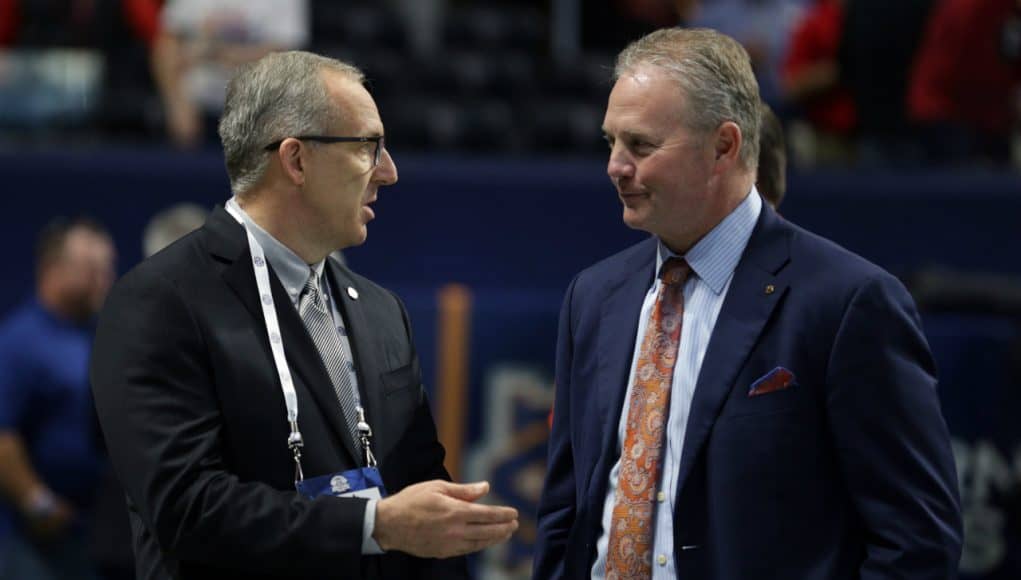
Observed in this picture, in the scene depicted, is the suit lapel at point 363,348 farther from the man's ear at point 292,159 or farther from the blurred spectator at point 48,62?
the blurred spectator at point 48,62

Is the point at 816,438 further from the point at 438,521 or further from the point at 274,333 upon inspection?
the point at 274,333

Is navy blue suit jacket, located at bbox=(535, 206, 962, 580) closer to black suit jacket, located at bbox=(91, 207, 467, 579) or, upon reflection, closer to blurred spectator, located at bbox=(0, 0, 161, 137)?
black suit jacket, located at bbox=(91, 207, 467, 579)

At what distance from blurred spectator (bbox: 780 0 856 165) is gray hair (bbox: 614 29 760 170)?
4854 mm

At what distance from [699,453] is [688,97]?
707 mm

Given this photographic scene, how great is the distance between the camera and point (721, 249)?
11.2 ft

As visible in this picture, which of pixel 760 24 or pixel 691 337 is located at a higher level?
pixel 691 337

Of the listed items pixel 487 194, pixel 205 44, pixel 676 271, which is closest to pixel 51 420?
pixel 205 44

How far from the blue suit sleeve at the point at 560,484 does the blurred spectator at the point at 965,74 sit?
14.9 ft

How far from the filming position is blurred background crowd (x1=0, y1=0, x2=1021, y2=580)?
21.9 ft

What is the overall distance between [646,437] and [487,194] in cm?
444

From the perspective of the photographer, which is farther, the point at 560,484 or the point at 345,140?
the point at 560,484

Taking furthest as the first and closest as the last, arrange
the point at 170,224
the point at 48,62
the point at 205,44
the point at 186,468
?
1. the point at 48,62
2. the point at 205,44
3. the point at 170,224
4. the point at 186,468

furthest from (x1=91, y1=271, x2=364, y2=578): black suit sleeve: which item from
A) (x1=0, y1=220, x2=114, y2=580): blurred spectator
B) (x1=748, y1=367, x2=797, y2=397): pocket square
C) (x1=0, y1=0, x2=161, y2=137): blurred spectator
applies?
(x1=0, y1=0, x2=161, y2=137): blurred spectator

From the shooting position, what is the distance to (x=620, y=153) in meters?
3.37
